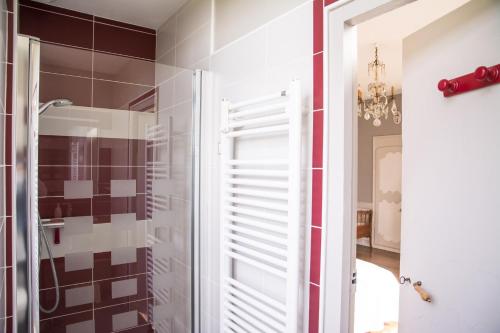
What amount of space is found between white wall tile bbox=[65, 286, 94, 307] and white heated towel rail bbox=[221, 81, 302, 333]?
732mm

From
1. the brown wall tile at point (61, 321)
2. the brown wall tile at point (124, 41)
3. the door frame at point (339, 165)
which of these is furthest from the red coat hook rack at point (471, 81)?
the brown wall tile at point (124, 41)

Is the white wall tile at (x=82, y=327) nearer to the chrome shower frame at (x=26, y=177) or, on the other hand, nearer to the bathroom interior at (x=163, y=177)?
the bathroom interior at (x=163, y=177)

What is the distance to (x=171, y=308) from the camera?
1939mm

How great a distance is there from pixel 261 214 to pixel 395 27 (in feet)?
7.17

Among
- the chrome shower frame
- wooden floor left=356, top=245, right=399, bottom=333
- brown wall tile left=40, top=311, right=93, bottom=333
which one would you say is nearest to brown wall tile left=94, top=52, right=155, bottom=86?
the chrome shower frame

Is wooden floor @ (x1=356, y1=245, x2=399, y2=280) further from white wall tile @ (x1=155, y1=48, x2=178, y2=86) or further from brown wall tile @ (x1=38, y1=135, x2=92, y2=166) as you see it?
brown wall tile @ (x1=38, y1=135, x2=92, y2=166)

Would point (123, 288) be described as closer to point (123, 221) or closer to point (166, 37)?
point (123, 221)

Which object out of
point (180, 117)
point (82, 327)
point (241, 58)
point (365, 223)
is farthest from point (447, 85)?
point (365, 223)

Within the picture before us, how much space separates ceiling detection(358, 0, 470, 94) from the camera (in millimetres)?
2246

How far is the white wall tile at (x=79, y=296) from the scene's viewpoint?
169 centimetres

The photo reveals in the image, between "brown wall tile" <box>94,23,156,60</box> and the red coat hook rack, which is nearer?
the red coat hook rack

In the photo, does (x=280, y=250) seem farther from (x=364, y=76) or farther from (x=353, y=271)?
(x=364, y=76)

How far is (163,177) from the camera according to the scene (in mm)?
1865

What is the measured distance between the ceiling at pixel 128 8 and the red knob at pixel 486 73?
1.83 metres
